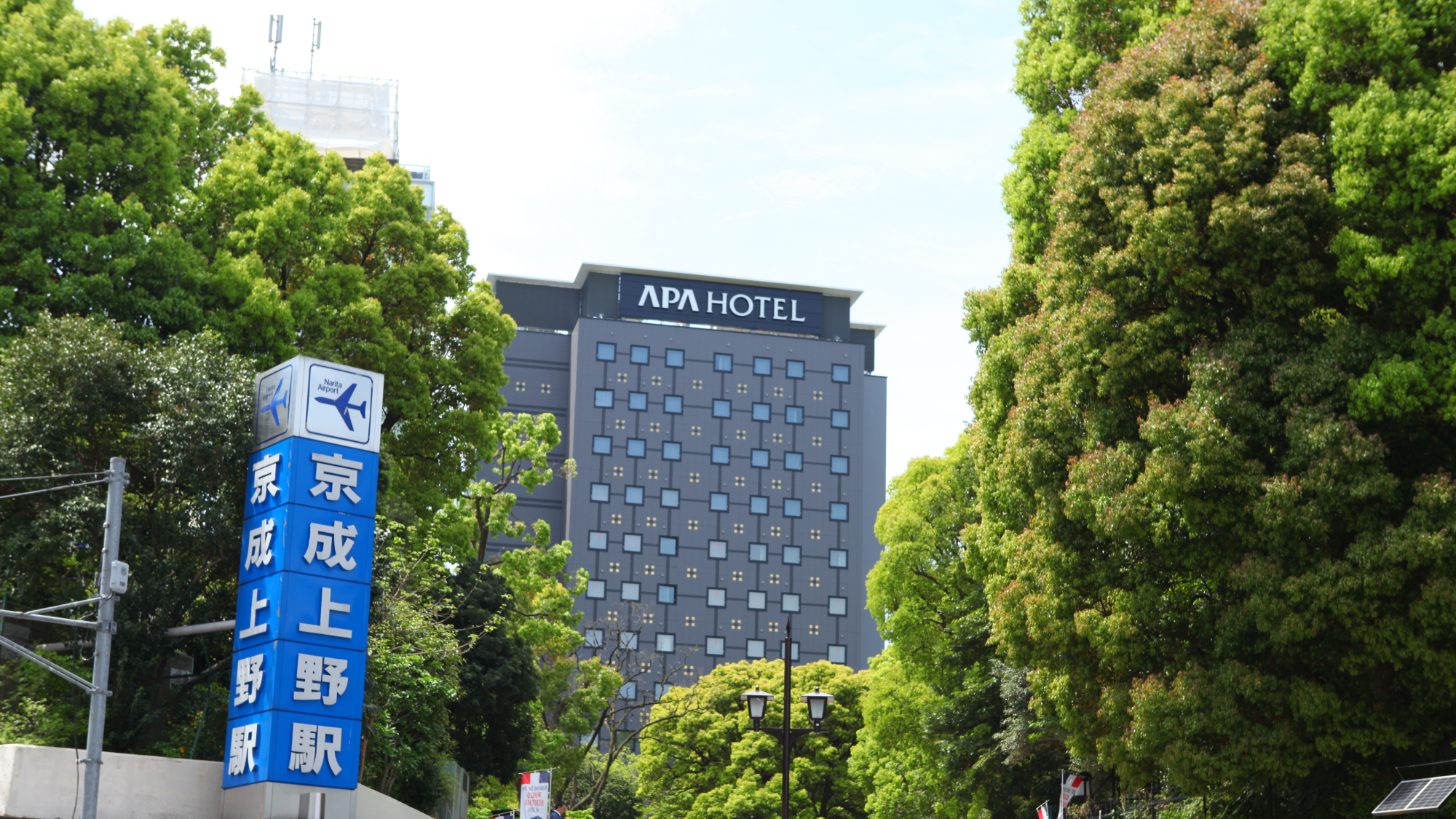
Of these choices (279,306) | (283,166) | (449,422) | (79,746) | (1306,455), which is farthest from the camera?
(449,422)

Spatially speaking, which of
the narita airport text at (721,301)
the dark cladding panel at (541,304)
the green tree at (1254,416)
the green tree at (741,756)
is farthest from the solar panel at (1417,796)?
the dark cladding panel at (541,304)

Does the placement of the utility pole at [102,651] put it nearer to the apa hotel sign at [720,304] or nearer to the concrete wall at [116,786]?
the concrete wall at [116,786]

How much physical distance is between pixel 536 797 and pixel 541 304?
70.5m

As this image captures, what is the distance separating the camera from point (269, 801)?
1625 centimetres

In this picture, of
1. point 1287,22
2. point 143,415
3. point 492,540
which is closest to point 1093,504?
point 1287,22

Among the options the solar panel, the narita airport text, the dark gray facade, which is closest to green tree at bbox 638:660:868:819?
the dark gray facade

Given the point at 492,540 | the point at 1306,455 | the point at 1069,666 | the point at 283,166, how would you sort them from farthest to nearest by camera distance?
the point at 492,540
the point at 283,166
the point at 1069,666
the point at 1306,455

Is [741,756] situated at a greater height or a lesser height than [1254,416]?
lesser

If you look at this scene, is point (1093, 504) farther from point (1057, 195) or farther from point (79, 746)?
point (79, 746)

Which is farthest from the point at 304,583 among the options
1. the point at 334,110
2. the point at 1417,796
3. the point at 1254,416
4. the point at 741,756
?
the point at 334,110

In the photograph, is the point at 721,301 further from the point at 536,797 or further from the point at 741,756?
the point at 536,797

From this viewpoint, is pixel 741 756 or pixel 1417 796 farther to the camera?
pixel 741 756

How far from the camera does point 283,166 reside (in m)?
23.6

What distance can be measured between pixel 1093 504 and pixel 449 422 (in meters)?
16.1
